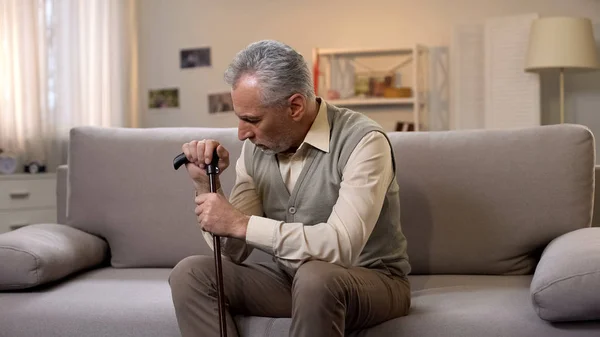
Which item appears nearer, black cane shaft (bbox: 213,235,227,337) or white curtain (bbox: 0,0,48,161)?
black cane shaft (bbox: 213,235,227,337)

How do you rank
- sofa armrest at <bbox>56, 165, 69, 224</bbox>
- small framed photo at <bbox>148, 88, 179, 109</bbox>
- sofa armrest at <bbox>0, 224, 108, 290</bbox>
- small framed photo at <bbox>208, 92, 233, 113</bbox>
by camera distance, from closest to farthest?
sofa armrest at <bbox>0, 224, 108, 290</bbox> < sofa armrest at <bbox>56, 165, 69, 224</bbox> < small framed photo at <bbox>208, 92, 233, 113</bbox> < small framed photo at <bbox>148, 88, 179, 109</bbox>

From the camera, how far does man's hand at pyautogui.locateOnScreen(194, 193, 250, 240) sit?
1.85 metres

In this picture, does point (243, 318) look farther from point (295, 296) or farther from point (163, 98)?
point (163, 98)

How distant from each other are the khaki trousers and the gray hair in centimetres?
42

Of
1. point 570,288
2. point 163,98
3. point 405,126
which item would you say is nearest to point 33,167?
point 163,98

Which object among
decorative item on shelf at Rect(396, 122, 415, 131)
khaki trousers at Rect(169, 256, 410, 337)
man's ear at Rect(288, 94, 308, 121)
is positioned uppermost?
man's ear at Rect(288, 94, 308, 121)

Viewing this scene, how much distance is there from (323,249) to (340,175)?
223 millimetres

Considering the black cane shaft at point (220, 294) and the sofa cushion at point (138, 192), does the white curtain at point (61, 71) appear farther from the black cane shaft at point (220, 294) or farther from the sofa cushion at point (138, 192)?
the black cane shaft at point (220, 294)

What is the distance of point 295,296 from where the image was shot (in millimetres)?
1750

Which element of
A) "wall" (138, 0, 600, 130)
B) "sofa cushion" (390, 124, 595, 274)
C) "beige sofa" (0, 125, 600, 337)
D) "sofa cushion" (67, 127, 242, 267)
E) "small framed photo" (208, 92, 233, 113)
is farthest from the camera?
"small framed photo" (208, 92, 233, 113)

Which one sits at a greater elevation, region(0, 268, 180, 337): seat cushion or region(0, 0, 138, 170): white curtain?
region(0, 0, 138, 170): white curtain

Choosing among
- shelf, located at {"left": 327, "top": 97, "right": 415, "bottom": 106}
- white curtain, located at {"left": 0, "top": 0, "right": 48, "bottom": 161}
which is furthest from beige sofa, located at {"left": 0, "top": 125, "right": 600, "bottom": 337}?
shelf, located at {"left": 327, "top": 97, "right": 415, "bottom": 106}

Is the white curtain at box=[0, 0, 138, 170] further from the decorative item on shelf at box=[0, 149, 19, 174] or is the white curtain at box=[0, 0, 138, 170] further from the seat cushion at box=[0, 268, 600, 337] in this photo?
the seat cushion at box=[0, 268, 600, 337]

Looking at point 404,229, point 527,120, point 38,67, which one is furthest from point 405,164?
point 38,67
